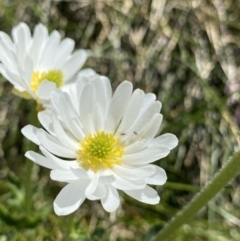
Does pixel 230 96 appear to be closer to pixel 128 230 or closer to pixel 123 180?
pixel 128 230

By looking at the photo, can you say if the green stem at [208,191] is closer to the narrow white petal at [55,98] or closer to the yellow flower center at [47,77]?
the narrow white petal at [55,98]

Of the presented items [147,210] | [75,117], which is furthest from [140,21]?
[75,117]

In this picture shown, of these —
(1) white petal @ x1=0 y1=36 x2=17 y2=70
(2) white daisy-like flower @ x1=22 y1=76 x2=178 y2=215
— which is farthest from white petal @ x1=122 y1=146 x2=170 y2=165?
(1) white petal @ x1=0 y1=36 x2=17 y2=70

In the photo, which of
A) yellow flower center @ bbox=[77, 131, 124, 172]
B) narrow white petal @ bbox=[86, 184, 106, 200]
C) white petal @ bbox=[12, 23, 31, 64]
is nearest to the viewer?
narrow white petal @ bbox=[86, 184, 106, 200]

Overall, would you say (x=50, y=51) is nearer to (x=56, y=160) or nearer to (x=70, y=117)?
(x=70, y=117)

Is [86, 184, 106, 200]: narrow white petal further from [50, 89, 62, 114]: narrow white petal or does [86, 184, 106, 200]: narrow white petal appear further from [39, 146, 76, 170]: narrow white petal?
[50, 89, 62, 114]: narrow white petal

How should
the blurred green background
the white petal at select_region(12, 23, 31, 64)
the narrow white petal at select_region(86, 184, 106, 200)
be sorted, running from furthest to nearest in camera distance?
the blurred green background → the white petal at select_region(12, 23, 31, 64) → the narrow white petal at select_region(86, 184, 106, 200)

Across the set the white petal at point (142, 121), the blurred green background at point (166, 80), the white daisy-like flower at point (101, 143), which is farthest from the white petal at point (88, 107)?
the blurred green background at point (166, 80)

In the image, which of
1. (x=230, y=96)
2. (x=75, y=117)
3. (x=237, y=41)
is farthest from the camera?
(x=237, y=41)
